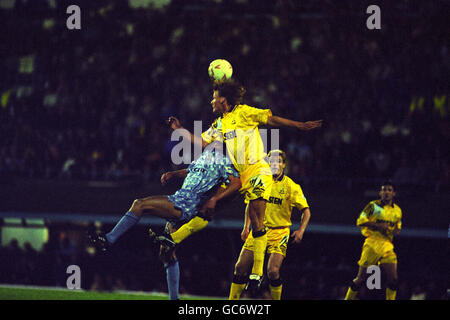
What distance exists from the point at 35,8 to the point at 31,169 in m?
6.21

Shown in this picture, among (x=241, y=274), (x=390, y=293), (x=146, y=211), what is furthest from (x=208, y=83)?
(x=146, y=211)

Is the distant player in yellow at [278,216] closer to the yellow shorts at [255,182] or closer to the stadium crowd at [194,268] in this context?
the yellow shorts at [255,182]

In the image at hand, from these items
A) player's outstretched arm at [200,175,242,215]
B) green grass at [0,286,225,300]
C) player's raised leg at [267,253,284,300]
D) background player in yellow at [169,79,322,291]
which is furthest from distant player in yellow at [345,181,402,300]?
player's outstretched arm at [200,175,242,215]

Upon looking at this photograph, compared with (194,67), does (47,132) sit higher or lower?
lower

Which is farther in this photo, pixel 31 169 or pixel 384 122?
pixel 31 169

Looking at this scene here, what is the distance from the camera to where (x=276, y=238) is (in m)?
11.0

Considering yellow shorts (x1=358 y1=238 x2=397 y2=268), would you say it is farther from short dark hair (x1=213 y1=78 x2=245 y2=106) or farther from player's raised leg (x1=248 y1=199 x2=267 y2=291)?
short dark hair (x1=213 y1=78 x2=245 y2=106)

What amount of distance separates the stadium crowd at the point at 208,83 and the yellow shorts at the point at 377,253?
409 centimetres

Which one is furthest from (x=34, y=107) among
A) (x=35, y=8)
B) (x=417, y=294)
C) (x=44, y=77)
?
(x=417, y=294)

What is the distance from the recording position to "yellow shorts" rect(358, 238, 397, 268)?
12.0 metres

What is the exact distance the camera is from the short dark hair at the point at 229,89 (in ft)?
31.1

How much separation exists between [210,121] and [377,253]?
721 cm

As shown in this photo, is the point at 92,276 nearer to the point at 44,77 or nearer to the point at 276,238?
the point at 44,77

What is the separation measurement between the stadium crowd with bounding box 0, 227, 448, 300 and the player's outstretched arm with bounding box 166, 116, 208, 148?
6982 millimetres
